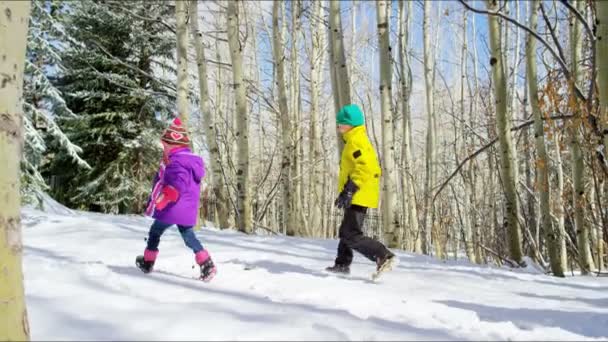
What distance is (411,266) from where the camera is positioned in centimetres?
499

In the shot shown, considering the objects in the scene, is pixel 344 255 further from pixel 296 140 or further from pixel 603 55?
pixel 296 140

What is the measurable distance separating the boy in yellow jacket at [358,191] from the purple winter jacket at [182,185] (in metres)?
1.23

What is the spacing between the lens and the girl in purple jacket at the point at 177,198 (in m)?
3.67

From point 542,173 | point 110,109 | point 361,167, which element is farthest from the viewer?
point 110,109

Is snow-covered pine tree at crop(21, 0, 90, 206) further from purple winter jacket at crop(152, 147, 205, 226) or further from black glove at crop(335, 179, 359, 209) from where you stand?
black glove at crop(335, 179, 359, 209)

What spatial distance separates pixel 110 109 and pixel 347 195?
11.0 m

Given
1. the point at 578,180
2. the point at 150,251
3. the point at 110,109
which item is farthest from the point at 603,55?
the point at 110,109

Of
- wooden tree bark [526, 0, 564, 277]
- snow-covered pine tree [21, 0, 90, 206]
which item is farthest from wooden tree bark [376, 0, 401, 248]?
snow-covered pine tree [21, 0, 90, 206]

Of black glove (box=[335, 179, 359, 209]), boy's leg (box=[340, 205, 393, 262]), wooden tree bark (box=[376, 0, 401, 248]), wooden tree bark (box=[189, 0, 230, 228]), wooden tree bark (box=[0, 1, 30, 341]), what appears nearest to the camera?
wooden tree bark (box=[0, 1, 30, 341])

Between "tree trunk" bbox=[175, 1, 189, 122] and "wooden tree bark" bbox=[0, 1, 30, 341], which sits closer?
"wooden tree bark" bbox=[0, 1, 30, 341]

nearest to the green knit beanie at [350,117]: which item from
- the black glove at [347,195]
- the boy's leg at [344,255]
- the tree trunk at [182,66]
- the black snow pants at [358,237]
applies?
the black glove at [347,195]

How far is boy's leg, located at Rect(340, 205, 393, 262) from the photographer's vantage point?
13.3ft

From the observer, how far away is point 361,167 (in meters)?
4.08

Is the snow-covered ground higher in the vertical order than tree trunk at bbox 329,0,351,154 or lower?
lower
